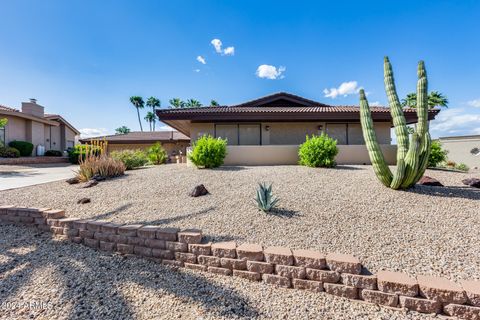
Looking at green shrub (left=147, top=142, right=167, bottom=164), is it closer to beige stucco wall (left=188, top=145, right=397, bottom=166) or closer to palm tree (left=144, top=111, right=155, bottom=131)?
beige stucco wall (left=188, top=145, right=397, bottom=166)

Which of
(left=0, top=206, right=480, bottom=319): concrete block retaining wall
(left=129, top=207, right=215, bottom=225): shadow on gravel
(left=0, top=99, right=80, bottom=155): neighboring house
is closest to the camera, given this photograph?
(left=0, top=206, right=480, bottom=319): concrete block retaining wall

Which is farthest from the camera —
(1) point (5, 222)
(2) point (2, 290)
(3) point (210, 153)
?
(3) point (210, 153)

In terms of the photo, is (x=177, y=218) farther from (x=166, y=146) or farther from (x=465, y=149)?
(x=465, y=149)

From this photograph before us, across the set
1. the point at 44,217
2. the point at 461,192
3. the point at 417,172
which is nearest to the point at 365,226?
the point at 417,172

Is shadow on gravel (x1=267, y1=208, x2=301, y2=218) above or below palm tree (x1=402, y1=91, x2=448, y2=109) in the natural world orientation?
below

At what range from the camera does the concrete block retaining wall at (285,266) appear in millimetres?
2406

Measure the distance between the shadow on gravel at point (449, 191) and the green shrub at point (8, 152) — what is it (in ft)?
80.9

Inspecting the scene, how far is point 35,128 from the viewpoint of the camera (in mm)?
21719

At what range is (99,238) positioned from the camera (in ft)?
12.5

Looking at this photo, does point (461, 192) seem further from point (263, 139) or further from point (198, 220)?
point (263, 139)

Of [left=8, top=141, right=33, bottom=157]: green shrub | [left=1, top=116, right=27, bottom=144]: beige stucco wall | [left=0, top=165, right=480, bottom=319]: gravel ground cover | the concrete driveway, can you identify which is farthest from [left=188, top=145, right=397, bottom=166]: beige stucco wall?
[left=1, top=116, right=27, bottom=144]: beige stucco wall

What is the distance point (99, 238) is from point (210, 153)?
571 centimetres

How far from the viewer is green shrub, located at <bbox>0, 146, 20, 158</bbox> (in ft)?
54.8

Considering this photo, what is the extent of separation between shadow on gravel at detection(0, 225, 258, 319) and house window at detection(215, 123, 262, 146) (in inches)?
397
